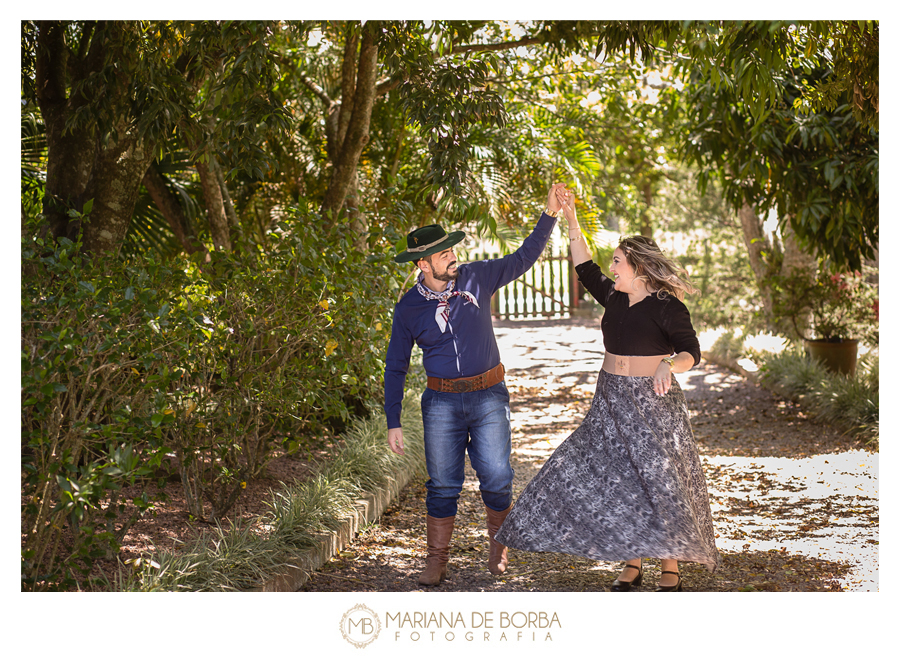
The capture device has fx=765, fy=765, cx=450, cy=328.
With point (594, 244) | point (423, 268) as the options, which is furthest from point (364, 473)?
point (594, 244)

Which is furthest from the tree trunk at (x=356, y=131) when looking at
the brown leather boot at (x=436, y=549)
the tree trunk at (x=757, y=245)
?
the tree trunk at (x=757, y=245)

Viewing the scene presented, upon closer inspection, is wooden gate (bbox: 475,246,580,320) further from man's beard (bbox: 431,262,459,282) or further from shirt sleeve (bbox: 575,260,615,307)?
man's beard (bbox: 431,262,459,282)

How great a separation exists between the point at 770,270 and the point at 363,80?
6.91m

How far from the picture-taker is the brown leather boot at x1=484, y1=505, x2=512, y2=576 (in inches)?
148

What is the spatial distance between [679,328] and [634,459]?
61 cm

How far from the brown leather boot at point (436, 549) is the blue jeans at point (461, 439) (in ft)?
0.14

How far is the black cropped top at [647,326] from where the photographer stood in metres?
3.33

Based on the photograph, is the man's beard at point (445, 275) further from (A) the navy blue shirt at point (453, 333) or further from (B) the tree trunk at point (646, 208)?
(B) the tree trunk at point (646, 208)

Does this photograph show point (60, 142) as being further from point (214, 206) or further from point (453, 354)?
point (453, 354)
